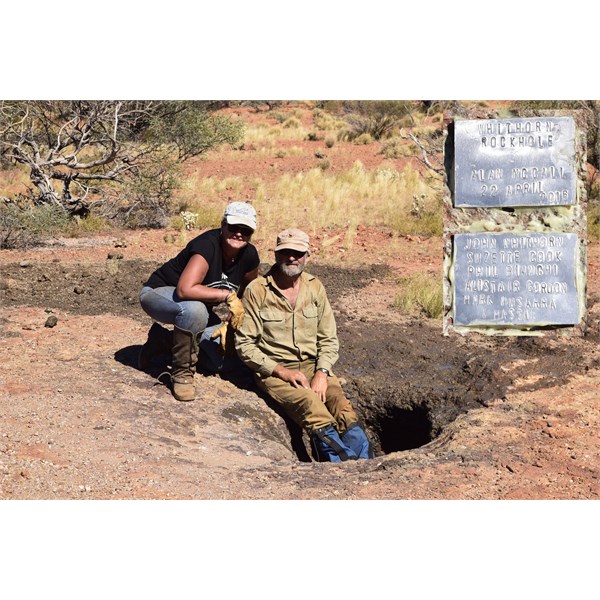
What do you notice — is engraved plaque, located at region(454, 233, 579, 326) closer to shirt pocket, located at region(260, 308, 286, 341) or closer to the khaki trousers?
the khaki trousers

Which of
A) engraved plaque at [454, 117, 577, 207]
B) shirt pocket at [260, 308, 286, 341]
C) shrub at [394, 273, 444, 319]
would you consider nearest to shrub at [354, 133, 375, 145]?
shrub at [394, 273, 444, 319]

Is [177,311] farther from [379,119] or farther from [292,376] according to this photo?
[379,119]

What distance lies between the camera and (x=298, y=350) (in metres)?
6.04

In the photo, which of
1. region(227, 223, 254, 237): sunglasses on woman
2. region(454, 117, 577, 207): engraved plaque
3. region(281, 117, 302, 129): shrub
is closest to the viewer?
region(227, 223, 254, 237): sunglasses on woman

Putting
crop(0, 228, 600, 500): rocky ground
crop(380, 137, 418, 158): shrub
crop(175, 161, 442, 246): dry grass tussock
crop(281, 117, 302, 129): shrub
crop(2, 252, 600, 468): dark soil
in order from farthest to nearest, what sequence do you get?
crop(281, 117, 302, 129): shrub, crop(380, 137, 418, 158): shrub, crop(175, 161, 442, 246): dry grass tussock, crop(2, 252, 600, 468): dark soil, crop(0, 228, 600, 500): rocky ground

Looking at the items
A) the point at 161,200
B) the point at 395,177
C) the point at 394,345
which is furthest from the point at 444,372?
the point at 395,177

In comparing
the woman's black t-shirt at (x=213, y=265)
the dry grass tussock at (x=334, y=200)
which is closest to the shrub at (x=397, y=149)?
the dry grass tussock at (x=334, y=200)

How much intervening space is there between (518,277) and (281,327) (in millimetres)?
2407

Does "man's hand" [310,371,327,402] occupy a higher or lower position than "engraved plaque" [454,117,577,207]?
lower

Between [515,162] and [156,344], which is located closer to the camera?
[156,344]

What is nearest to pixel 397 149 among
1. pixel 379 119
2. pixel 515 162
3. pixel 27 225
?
pixel 379 119

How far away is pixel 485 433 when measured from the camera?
5797 millimetres

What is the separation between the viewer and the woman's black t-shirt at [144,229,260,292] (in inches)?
229

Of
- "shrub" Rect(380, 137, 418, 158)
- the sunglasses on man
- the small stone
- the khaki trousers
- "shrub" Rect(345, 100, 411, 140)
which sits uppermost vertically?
"shrub" Rect(345, 100, 411, 140)
